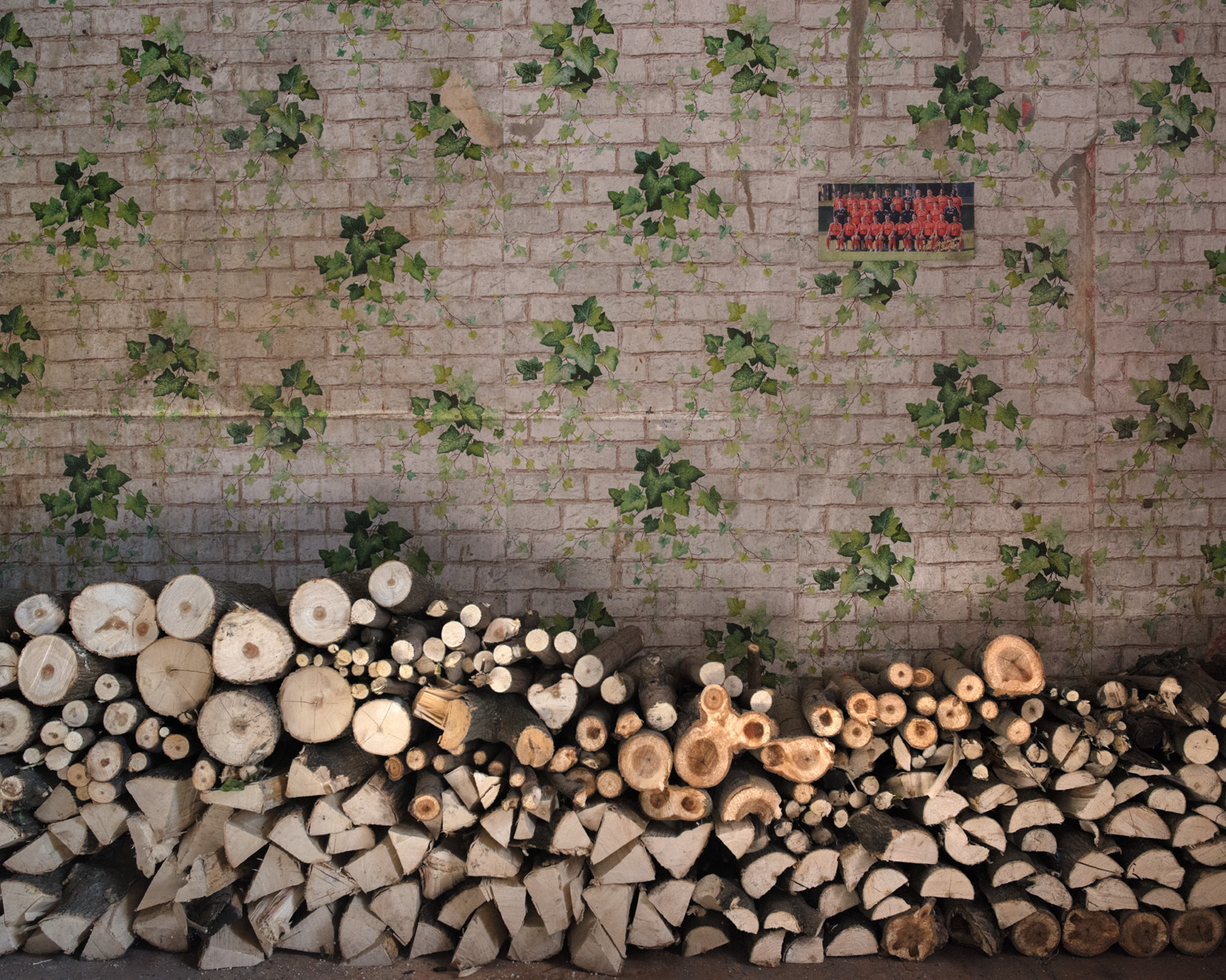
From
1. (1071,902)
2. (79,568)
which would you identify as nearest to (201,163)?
(79,568)

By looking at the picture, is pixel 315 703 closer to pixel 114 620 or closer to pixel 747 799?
pixel 114 620

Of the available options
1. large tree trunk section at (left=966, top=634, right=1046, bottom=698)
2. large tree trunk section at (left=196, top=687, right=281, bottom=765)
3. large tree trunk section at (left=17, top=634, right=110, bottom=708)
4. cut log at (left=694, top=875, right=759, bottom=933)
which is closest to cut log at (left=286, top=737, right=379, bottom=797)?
large tree trunk section at (left=196, top=687, right=281, bottom=765)

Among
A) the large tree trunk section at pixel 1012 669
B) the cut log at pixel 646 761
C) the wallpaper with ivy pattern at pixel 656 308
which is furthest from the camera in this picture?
the wallpaper with ivy pattern at pixel 656 308

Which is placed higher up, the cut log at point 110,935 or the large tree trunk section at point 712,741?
the large tree trunk section at point 712,741

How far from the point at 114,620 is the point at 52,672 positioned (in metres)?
0.23

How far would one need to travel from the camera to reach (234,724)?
7.67ft

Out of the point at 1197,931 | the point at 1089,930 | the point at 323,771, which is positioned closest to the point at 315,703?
the point at 323,771

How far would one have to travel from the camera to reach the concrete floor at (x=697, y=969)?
7.85ft

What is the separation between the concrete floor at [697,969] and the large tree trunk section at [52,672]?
890 millimetres

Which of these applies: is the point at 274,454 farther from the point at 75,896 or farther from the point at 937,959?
the point at 937,959

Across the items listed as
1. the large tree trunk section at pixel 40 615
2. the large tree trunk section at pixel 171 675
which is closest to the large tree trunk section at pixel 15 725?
the large tree trunk section at pixel 40 615

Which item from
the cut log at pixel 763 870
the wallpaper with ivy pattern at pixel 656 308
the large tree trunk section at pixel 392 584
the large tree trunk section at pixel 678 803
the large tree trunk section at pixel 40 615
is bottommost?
the cut log at pixel 763 870

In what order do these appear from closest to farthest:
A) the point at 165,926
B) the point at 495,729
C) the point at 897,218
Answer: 1. the point at 495,729
2. the point at 165,926
3. the point at 897,218

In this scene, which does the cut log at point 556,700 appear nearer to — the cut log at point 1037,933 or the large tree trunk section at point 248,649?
the large tree trunk section at point 248,649
